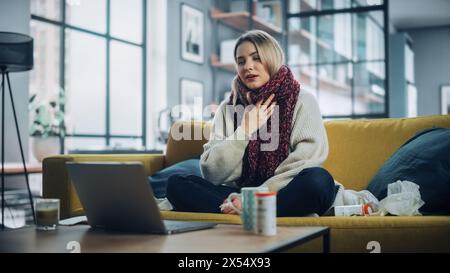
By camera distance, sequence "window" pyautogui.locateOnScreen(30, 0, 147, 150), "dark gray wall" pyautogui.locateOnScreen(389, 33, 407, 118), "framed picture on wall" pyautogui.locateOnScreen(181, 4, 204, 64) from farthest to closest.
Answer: "dark gray wall" pyautogui.locateOnScreen(389, 33, 407, 118) → "framed picture on wall" pyautogui.locateOnScreen(181, 4, 204, 64) → "window" pyautogui.locateOnScreen(30, 0, 147, 150)

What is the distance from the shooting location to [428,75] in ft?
31.0

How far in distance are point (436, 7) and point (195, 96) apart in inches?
166

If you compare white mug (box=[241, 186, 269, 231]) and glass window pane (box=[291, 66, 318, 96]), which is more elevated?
glass window pane (box=[291, 66, 318, 96])

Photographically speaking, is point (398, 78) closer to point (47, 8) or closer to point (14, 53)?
point (47, 8)

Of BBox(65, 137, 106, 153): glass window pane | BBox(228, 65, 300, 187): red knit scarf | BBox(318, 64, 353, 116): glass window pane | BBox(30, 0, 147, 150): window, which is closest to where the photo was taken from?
BBox(228, 65, 300, 187): red knit scarf

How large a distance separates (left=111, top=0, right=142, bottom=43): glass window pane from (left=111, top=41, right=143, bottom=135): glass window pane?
0.35 ft

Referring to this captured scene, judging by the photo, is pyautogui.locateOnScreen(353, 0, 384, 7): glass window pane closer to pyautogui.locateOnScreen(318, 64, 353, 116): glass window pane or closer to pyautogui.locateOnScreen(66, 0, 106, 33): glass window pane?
pyautogui.locateOnScreen(318, 64, 353, 116): glass window pane

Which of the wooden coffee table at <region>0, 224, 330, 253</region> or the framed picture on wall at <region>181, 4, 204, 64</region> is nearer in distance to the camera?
the wooden coffee table at <region>0, 224, 330, 253</region>

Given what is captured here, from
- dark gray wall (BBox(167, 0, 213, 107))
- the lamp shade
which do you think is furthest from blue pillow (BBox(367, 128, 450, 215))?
dark gray wall (BBox(167, 0, 213, 107))

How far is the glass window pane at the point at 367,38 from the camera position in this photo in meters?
5.46

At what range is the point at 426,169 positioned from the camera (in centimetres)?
192

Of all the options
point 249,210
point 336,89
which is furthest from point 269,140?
point 336,89

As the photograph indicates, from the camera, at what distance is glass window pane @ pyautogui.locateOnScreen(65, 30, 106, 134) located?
4.69 metres

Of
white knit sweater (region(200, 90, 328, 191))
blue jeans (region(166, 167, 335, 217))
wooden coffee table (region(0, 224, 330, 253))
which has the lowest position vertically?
wooden coffee table (region(0, 224, 330, 253))
